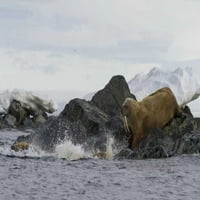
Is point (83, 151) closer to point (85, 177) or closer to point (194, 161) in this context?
point (194, 161)

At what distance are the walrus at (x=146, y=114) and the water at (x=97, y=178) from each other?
4496mm

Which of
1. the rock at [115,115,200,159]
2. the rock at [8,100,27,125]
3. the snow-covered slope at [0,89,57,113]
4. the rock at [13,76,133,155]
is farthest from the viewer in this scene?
the snow-covered slope at [0,89,57,113]

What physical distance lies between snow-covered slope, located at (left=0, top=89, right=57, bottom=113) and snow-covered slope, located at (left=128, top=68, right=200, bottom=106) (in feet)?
39.3

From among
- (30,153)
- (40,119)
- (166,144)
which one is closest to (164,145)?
(166,144)

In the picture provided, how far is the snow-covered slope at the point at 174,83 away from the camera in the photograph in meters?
55.4

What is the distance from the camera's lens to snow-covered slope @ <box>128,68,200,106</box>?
5544cm

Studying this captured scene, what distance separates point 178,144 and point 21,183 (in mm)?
8825

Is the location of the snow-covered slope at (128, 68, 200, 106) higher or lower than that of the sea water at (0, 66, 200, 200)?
higher

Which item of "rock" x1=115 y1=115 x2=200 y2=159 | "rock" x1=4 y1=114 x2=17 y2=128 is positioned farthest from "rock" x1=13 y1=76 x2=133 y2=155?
"rock" x1=4 y1=114 x2=17 y2=128

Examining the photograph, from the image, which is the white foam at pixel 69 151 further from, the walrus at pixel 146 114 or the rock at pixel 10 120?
the rock at pixel 10 120

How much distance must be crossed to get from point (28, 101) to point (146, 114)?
42202 millimetres

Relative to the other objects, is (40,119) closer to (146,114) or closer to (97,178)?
(146,114)

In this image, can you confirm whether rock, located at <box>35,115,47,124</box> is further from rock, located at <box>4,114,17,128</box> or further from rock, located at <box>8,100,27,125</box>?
rock, located at <box>4,114,17,128</box>

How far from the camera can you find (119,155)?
2438 cm
